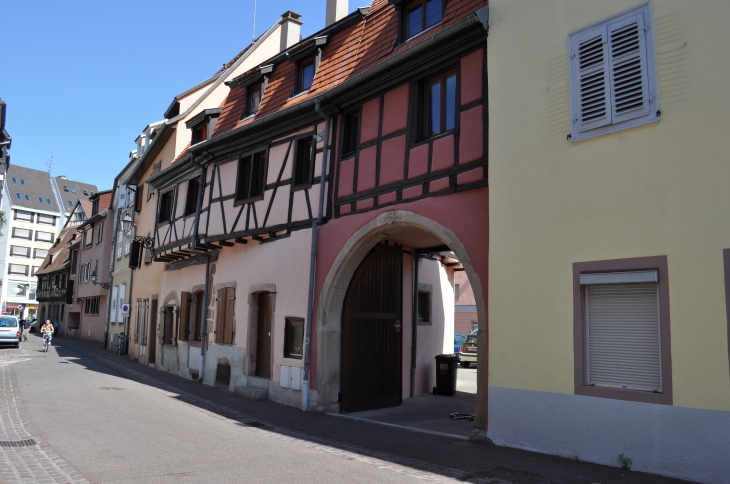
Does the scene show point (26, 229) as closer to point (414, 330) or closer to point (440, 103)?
point (414, 330)

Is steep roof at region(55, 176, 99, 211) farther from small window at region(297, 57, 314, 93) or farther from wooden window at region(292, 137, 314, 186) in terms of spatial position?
wooden window at region(292, 137, 314, 186)

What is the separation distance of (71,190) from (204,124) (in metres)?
66.6

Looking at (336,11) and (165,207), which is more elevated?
(336,11)

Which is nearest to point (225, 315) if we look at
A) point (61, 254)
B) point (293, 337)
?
point (293, 337)

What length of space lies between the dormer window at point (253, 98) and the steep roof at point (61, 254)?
3640 cm

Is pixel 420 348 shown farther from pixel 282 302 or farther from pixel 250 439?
pixel 250 439

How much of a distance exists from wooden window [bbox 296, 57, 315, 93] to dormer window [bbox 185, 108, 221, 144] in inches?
147

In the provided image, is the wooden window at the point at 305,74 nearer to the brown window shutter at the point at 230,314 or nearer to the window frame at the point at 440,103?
the window frame at the point at 440,103

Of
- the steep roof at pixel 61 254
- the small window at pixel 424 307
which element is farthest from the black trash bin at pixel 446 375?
the steep roof at pixel 61 254

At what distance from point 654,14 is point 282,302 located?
8993 millimetres

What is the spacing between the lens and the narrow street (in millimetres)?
6512

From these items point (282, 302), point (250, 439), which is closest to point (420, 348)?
point (282, 302)

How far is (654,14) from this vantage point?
6.96 metres

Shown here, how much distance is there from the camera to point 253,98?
16062mm
